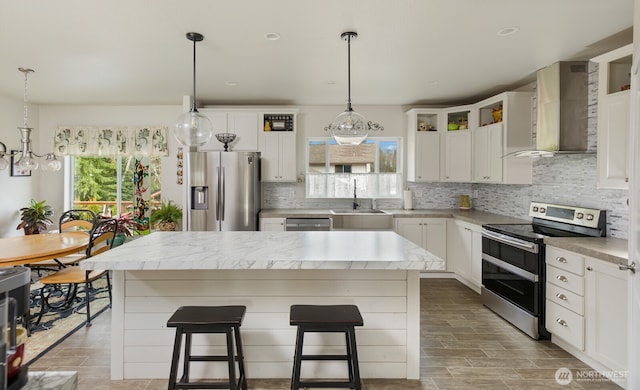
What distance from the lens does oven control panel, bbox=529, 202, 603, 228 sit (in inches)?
120

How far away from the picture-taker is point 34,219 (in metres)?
5.00

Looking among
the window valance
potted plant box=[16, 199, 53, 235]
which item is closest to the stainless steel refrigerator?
the window valance

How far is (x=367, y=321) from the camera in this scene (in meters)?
2.43

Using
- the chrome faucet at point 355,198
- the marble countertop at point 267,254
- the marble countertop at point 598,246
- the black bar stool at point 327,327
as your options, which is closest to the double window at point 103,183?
the chrome faucet at point 355,198

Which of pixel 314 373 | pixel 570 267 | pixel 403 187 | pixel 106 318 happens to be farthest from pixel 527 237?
pixel 106 318

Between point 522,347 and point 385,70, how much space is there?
2.88 metres

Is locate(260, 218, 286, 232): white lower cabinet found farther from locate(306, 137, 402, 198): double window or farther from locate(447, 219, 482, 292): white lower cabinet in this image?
locate(447, 219, 482, 292): white lower cabinet

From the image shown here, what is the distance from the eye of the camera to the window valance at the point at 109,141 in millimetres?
5465

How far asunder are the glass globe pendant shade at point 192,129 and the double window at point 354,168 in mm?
2857

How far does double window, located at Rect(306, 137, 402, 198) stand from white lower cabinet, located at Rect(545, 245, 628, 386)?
112 inches

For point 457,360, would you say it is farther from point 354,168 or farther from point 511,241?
point 354,168

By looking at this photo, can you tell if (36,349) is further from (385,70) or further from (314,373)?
(385,70)

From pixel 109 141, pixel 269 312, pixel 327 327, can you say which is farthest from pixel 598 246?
pixel 109 141

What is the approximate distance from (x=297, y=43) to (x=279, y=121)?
2.14 meters
